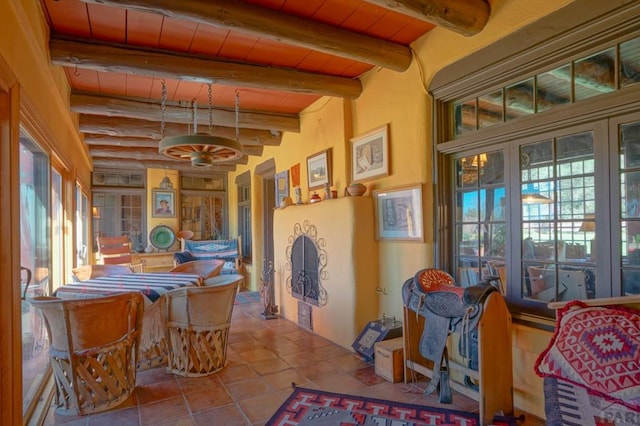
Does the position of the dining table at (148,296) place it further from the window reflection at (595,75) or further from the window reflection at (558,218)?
the window reflection at (595,75)

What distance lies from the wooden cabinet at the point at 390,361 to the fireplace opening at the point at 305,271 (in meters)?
1.36

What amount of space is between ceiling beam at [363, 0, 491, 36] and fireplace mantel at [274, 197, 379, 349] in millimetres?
1715

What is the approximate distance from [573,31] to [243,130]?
13.8 ft

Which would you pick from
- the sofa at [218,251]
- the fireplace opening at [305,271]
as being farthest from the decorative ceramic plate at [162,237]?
the fireplace opening at [305,271]

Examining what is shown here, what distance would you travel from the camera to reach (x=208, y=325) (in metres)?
3.16

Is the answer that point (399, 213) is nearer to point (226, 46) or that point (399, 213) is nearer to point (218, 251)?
point (226, 46)

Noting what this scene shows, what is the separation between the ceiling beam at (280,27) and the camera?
228 cm

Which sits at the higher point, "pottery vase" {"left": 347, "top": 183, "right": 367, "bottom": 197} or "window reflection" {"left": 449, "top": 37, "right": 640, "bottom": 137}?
"window reflection" {"left": 449, "top": 37, "right": 640, "bottom": 137}

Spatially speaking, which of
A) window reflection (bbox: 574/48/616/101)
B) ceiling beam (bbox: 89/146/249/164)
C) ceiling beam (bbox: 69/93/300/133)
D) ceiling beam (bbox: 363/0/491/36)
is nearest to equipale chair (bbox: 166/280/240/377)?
ceiling beam (bbox: 69/93/300/133)

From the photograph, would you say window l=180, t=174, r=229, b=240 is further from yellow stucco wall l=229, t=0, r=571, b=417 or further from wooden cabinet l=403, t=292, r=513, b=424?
wooden cabinet l=403, t=292, r=513, b=424

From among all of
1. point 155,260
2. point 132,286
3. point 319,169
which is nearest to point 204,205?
point 155,260

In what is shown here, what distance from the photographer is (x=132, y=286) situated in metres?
3.35

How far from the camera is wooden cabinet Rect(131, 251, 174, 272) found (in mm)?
7734

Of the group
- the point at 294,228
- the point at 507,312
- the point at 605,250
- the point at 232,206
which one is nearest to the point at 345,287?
the point at 294,228
